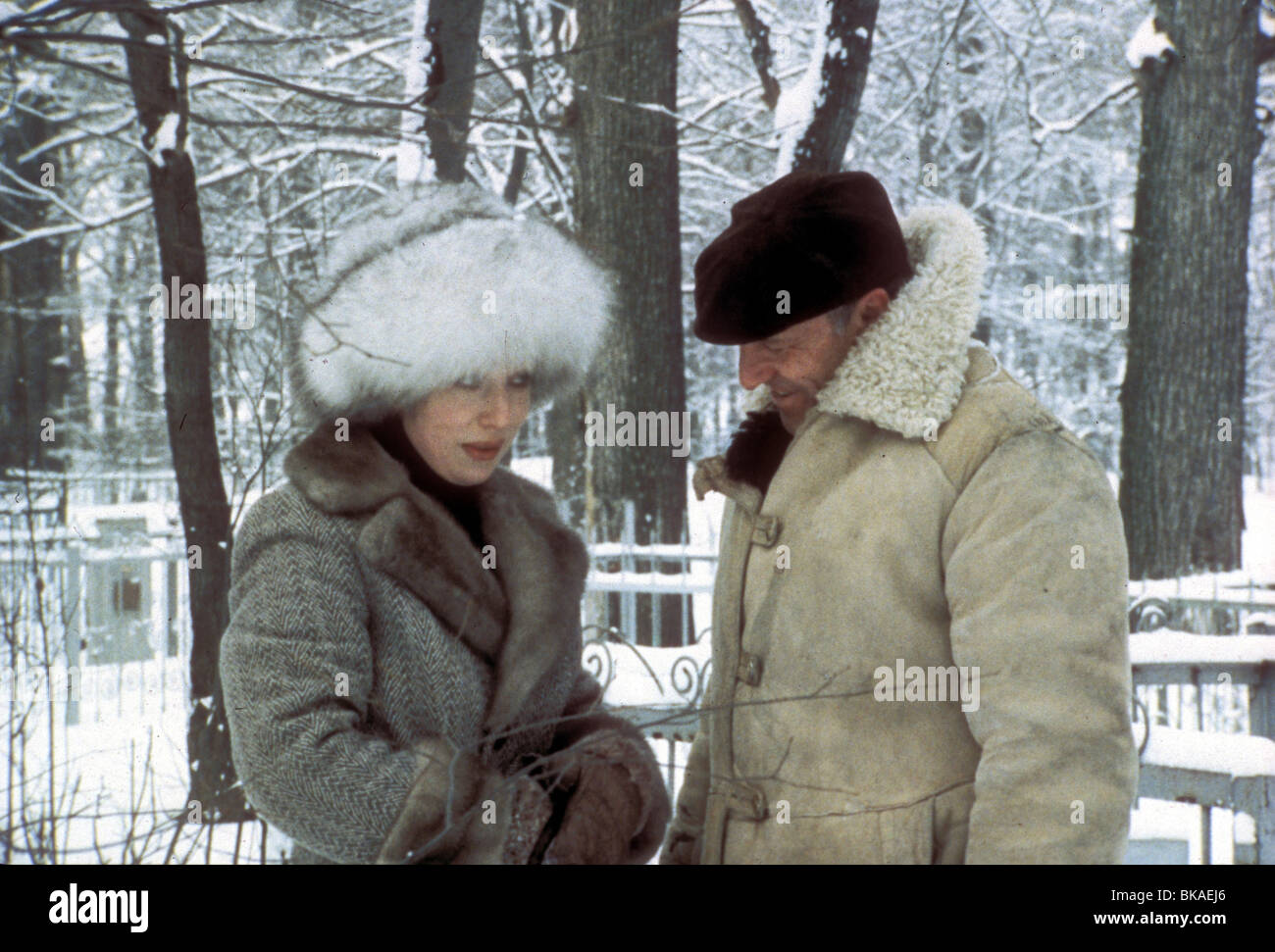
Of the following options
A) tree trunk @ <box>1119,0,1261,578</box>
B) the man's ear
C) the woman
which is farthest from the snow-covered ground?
tree trunk @ <box>1119,0,1261,578</box>

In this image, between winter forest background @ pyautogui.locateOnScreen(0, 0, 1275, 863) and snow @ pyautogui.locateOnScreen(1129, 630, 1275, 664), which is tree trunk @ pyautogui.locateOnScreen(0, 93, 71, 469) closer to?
winter forest background @ pyautogui.locateOnScreen(0, 0, 1275, 863)

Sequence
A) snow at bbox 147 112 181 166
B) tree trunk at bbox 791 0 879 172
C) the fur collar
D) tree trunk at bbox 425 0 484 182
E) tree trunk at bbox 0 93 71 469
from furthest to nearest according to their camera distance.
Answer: tree trunk at bbox 0 93 71 469 → tree trunk at bbox 791 0 879 172 → tree trunk at bbox 425 0 484 182 → snow at bbox 147 112 181 166 → the fur collar

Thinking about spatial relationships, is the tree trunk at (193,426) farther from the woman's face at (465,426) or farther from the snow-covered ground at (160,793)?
the woman's face at (465,426)

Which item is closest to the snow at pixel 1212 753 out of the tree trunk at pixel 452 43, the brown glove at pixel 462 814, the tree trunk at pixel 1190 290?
Answer: the brown glove at pixel 462 814

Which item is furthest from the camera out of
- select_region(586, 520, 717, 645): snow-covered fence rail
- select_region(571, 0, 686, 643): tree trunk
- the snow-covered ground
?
select_region(586, 520, 717, 645): snow-covered fence rail

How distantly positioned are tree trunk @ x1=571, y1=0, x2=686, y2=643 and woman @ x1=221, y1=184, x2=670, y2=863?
3436 mm

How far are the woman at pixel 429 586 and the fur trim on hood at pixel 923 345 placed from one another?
1.65 feet

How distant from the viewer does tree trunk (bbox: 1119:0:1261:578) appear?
21.6ft

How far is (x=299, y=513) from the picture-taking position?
176 cm

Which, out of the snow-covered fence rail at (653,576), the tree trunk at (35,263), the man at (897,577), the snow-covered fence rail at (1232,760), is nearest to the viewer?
the man at (897,577)

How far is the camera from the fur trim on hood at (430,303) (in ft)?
6.09

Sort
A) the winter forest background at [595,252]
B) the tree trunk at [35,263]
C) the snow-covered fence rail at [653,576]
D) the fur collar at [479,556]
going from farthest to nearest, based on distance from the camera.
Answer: the tree trunk at [35,263] → the snow-covered fence rail at [653,576] → the winter forest background at [595,252] → the fur collar at [479,556]
